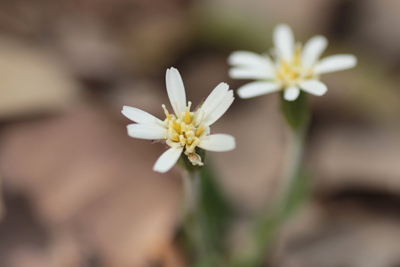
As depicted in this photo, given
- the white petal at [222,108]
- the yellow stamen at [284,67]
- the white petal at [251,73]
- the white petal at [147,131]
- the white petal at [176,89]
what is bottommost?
the white petal at [147,131]

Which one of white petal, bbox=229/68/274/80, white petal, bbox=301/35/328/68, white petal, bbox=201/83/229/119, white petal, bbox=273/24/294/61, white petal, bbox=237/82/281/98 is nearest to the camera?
white petal, bbox=201/83/229/119

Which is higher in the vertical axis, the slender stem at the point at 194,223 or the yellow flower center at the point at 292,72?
the yellow flower center at the point at 292,72

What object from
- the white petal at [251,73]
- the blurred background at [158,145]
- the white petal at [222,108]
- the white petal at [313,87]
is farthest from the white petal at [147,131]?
the blurred background at [158,145]

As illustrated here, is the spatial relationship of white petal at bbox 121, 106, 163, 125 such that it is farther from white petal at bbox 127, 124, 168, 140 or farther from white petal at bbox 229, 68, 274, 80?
white petal at bbox 229, 68, 274, 80

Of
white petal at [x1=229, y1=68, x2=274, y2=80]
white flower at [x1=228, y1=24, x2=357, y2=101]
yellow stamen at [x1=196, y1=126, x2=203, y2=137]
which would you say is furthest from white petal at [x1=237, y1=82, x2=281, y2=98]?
yellow stamen at [x1=196, y1=126, x2=203, y2=137]

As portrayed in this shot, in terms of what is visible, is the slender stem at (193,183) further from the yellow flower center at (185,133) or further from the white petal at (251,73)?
the white petal at (251,73)

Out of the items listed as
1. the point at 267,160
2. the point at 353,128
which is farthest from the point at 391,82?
the point at 267,160

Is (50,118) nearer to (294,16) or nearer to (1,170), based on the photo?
(1,170)

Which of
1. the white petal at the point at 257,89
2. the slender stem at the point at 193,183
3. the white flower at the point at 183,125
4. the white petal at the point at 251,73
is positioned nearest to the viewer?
the white flower at the point at 183,125
